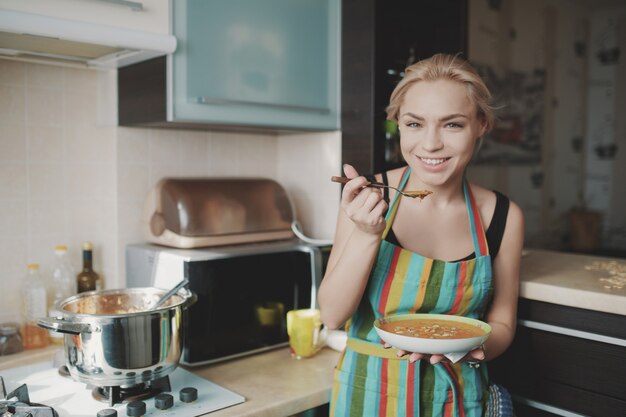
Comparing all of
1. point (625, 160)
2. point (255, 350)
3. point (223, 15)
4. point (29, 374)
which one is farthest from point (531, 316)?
point (625, 160)

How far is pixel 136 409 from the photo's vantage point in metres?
1.26

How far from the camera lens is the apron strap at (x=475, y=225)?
1.38m

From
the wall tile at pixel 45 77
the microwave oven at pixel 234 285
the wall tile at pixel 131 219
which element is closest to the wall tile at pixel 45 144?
the wall tile at pixel 45 77

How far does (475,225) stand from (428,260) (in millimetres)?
168

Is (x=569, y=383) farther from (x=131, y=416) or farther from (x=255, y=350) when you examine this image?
(x=131, y=416)

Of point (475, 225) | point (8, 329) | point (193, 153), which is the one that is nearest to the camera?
point (475, 225)

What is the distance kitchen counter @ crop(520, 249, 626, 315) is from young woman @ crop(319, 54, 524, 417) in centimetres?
12

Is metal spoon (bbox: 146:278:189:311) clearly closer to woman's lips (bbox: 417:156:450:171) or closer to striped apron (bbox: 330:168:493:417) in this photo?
striped apron (bbox: 330:168:493:417)

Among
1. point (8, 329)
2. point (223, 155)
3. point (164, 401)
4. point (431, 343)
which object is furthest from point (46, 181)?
point (431, 343)

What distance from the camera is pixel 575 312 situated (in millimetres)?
1476

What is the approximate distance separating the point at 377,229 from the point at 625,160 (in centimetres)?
397

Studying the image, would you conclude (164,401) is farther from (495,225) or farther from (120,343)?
(495,225)

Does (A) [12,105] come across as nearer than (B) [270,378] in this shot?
No

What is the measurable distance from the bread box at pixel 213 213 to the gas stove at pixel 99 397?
1.44 ft
